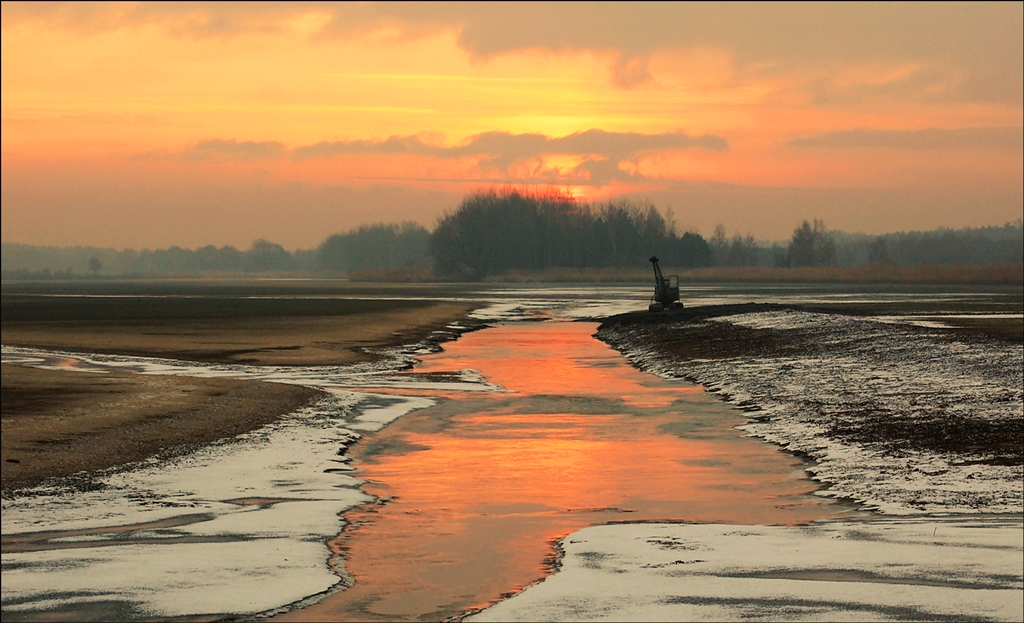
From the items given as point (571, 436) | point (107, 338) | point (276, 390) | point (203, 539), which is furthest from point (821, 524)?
point (107, 338)

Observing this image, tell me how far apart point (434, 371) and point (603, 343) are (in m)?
16.8

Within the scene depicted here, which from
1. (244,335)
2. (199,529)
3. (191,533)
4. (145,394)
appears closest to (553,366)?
(145,394)

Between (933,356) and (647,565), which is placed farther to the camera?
(933,356)

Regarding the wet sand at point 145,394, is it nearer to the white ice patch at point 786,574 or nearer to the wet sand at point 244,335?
the wet sand at point 244,335

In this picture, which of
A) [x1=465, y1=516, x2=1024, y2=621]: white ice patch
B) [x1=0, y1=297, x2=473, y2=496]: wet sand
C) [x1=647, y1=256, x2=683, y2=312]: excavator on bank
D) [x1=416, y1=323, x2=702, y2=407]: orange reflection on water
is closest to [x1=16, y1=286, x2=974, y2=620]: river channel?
[x1=465, y1=516, x2=1024, y2=621]: white ice patch

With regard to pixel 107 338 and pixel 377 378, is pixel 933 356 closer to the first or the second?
pixel 377 378

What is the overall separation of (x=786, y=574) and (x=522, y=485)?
20.2 ft

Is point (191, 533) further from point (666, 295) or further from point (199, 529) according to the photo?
point (666, 295)

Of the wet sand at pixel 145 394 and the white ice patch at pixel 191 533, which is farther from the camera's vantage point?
the wet sand at pixel 145 394

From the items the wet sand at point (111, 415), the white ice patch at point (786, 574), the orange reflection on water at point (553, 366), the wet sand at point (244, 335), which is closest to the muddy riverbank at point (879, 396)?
the orange reflection on water at point (553, 366)

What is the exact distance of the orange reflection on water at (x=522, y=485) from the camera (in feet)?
37.4

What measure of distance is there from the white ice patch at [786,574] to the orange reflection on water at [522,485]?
57 centimetres

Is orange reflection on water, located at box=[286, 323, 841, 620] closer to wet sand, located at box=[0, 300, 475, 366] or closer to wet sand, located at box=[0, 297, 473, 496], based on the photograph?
wet sand, located at box=[0, 297, 473, 496]

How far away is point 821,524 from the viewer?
546 inches
